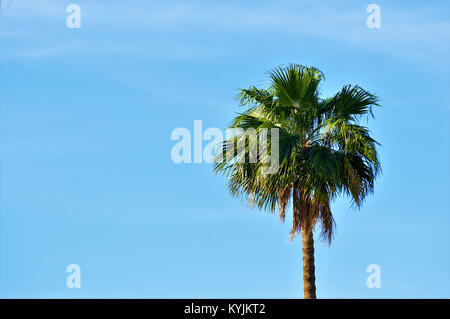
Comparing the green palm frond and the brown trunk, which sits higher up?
the green palm frond

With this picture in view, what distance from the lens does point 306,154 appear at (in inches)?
964

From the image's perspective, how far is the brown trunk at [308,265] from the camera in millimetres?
23500

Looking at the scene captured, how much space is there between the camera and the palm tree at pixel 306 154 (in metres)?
24.2

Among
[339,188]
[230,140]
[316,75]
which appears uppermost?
[316,75]

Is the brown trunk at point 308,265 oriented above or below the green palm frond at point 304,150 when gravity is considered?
below

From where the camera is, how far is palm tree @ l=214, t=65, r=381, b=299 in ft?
79.3

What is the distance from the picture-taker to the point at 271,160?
2412 cm

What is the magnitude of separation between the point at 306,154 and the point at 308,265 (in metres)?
3.39
